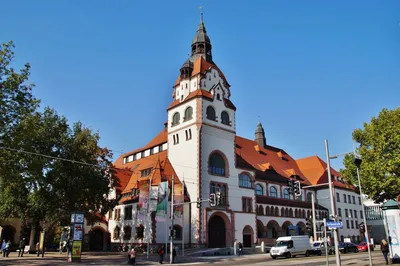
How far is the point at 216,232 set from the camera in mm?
48062

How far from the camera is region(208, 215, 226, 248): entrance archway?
47.1 meters

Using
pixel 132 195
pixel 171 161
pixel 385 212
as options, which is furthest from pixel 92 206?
pixel 385 212

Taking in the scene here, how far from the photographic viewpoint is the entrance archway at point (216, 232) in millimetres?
47141

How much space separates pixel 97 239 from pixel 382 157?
42.1m

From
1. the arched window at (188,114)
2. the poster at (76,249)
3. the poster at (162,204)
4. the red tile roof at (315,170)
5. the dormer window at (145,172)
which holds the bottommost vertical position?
the poster at (76,249)

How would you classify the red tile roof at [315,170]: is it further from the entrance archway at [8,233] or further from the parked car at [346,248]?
the entrance archway at [8,233]

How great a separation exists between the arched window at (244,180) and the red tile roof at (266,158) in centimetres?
304

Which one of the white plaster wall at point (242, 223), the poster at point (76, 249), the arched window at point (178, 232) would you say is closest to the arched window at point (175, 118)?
the arched window at point (178, 232)

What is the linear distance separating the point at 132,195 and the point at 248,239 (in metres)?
18.2

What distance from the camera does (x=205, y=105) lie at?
168 feet

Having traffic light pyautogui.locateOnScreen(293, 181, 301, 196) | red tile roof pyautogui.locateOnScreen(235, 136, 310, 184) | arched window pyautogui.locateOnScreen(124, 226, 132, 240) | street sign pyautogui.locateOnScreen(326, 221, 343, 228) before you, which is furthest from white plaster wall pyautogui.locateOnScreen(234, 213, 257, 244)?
street sign pyautogui.locateOnScreen(326, 221, 343, 228)

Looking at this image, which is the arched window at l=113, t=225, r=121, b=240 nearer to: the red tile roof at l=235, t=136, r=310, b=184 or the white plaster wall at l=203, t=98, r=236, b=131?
the white plaster wall at l=203, t=98, r=236, b=131

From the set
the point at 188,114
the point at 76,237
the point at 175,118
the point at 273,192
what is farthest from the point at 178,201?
the point at 273,192

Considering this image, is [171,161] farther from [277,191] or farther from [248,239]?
[277,191]
